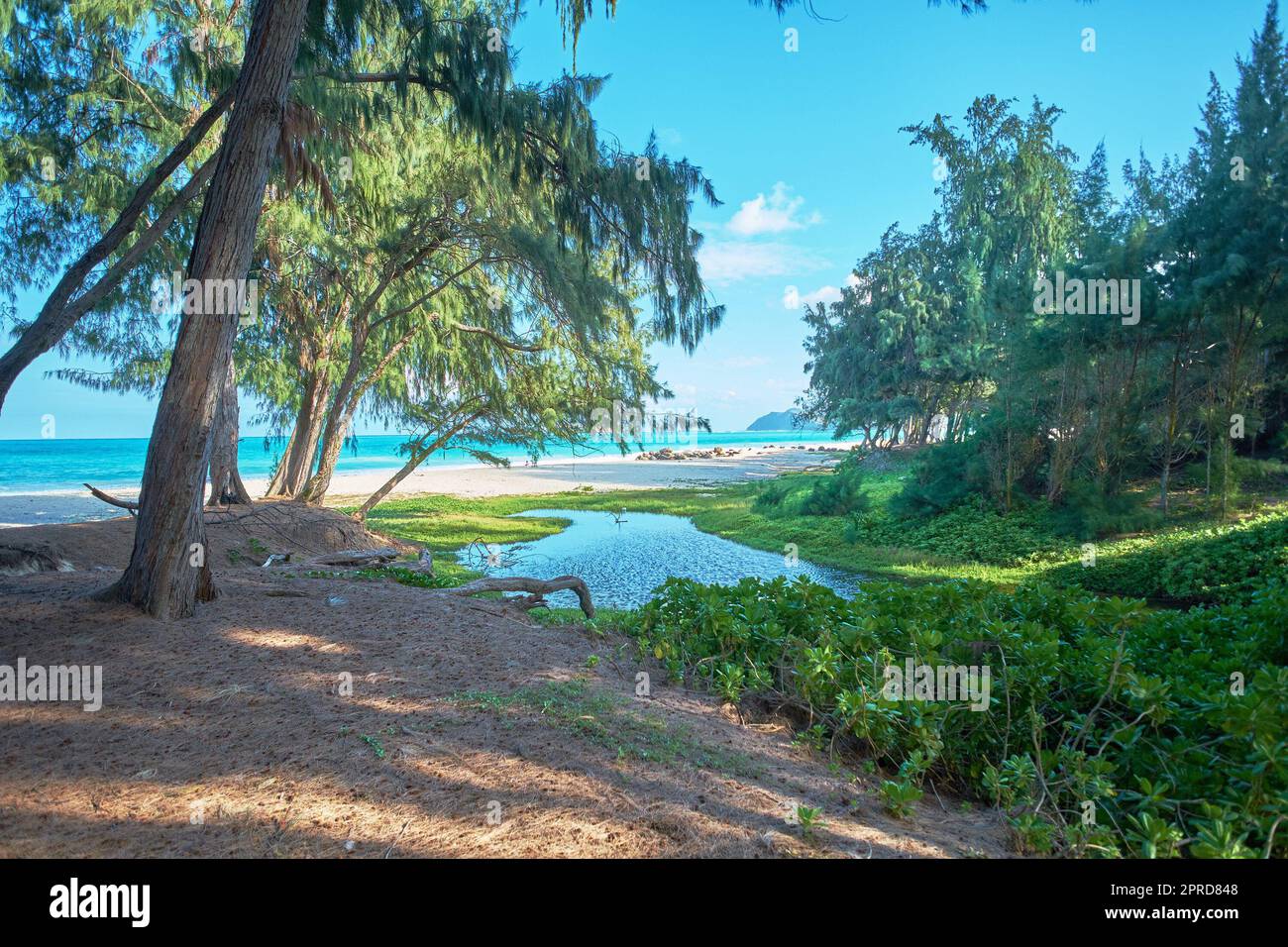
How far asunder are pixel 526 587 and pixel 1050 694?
4696mm

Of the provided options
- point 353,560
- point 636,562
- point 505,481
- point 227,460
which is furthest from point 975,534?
point 505,481

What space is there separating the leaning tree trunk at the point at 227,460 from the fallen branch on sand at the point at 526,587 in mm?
7437

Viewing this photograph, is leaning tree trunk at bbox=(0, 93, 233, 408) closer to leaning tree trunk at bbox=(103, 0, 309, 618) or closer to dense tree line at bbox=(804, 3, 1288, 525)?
leaning tree trunk at bbox=(103, 0, 309, 618)

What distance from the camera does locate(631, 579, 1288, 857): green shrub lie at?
8.27ft

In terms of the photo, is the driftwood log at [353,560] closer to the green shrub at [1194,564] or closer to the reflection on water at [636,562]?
the reflection on water at [636,562]

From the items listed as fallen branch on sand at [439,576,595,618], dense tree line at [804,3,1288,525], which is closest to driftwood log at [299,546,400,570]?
fallen branch on sand at [439,576,595,618]

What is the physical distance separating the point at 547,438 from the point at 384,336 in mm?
4236

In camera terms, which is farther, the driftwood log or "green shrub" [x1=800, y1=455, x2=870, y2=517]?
"green shrub" [x1=800, y1=455, x2=870, y2=517]

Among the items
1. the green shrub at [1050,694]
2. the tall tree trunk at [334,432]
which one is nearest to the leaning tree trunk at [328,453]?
the tall tree trunk at [334,432]

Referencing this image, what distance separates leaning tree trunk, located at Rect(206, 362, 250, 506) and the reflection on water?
16.3 ft

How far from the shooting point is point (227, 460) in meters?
11.9

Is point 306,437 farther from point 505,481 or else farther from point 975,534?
point 505,481

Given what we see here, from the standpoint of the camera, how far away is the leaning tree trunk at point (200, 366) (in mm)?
4453
